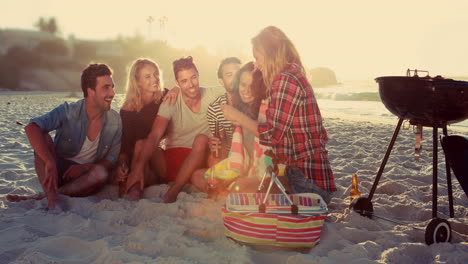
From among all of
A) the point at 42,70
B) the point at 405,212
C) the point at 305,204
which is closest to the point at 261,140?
the point at 305,204

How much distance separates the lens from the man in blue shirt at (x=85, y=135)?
11.9ft

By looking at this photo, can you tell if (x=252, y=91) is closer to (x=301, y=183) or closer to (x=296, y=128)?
(x=296, y=128)

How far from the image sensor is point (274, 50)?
297cm

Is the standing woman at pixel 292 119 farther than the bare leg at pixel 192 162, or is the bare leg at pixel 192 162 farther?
the bare leg at pixel 192 162

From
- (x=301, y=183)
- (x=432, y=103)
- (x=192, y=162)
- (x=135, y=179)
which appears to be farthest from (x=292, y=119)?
(x=135, y=179)

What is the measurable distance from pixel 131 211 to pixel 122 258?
36.3 inches

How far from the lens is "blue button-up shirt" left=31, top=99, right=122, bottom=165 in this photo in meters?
3.60

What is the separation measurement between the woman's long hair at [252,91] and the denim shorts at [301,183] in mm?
671

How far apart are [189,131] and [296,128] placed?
59.8 inches

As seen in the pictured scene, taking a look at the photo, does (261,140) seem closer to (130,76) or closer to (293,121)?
(293,121)

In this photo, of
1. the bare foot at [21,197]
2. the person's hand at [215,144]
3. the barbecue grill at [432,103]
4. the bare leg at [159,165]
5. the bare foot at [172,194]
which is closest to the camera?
the barbecue grill at [432,103]

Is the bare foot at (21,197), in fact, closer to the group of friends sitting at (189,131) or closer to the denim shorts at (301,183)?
the group of friends sitting at (189,131)

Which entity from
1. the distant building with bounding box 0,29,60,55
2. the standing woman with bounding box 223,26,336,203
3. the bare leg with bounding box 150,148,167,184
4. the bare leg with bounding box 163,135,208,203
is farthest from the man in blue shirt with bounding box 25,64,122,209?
the distant building with bounding box 0,29,60,55

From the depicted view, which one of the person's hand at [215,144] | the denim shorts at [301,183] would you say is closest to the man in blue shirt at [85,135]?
the person's hand at [215,144]
